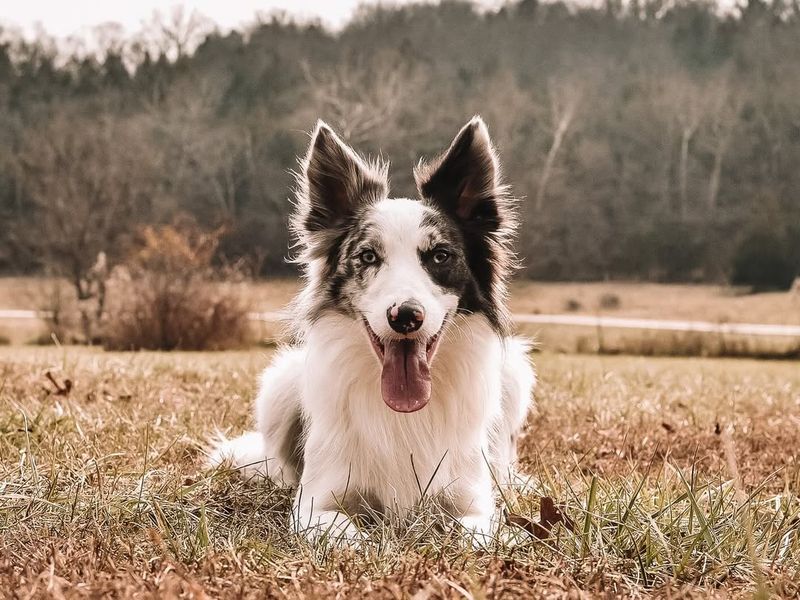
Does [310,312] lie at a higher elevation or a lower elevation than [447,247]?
lower

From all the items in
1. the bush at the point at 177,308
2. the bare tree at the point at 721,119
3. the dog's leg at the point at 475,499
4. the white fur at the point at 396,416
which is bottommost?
the bush at the point at 177,308

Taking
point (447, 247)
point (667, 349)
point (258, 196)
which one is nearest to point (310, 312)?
point (447, 247)

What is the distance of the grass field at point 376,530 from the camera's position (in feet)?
8.72

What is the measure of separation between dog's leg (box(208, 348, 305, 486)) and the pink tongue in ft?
2.94

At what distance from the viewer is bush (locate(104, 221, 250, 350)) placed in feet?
43.1

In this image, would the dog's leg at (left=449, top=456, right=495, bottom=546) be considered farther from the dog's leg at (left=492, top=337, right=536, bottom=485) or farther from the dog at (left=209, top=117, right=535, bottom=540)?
the dog's leg at (left=492, top=337, right=536, bottom=485)

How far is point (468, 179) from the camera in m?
3.85

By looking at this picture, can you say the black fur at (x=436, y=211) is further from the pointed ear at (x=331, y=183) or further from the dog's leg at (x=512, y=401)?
the dog's leg at (x=512, y=401)

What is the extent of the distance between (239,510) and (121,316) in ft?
33.9

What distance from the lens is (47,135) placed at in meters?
21.7

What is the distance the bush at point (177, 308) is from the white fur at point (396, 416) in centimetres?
972

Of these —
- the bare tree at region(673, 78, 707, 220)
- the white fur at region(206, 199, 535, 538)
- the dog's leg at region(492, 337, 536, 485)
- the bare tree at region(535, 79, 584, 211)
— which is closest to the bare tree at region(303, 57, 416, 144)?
the bare tree at region(535, 79, 584, 211)

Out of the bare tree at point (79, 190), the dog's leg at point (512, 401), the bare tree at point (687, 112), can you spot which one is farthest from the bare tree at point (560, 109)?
the dog's leg at point (512, 401)

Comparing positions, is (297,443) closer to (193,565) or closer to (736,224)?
(193,565)
